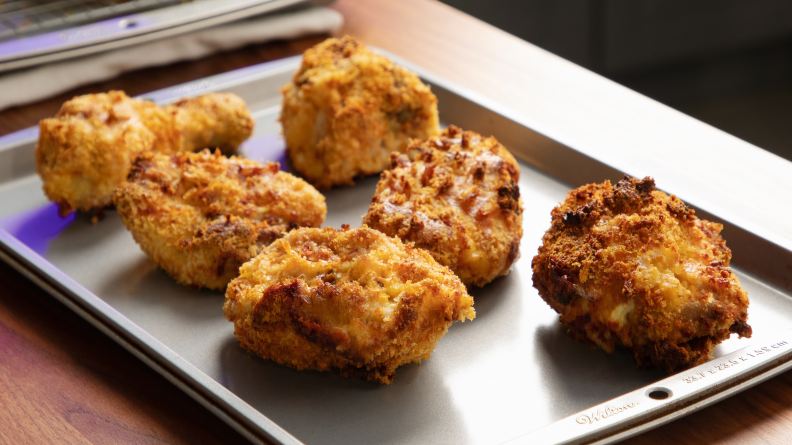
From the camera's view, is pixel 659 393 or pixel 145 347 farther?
pixel 145 347

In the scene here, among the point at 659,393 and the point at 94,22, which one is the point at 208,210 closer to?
the point at 659,393

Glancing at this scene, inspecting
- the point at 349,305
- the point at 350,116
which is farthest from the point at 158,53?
the point at 349,305

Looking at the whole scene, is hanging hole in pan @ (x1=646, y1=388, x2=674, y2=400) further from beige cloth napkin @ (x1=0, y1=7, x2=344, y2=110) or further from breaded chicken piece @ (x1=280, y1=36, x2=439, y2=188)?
beige cloth napkin @ (x1=0, y1=7, x2=344, y2=110)

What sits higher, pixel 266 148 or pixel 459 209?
pixel 459 209

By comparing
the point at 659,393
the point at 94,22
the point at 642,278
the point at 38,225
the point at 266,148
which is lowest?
the point at 38,225

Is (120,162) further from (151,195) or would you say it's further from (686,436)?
(686,436)

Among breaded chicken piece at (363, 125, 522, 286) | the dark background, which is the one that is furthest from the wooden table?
the dark background

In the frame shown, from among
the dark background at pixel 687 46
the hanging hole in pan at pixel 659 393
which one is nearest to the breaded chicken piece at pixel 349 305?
the hanging hole in pan at pixel 659 393

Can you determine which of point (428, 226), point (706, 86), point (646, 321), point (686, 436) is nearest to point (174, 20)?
point (428, 226)
